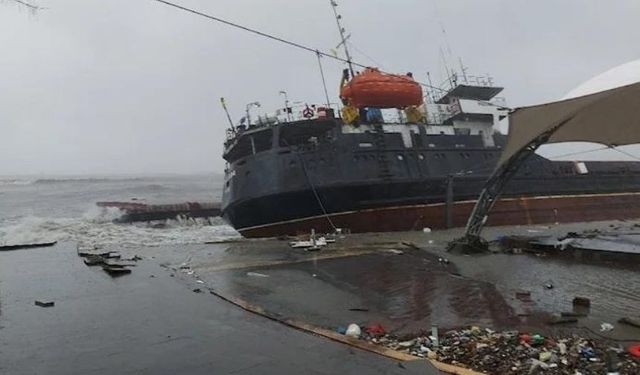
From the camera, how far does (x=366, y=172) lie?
19250 millimetres

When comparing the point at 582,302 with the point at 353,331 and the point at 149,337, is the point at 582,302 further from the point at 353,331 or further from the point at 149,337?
the point at 149,337

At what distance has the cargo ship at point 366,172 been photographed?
18.7 meters

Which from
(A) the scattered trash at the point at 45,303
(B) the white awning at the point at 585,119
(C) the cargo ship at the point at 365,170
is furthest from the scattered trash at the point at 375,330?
(C) the cargo ship at the point at 365,170

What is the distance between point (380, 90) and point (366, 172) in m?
3.63

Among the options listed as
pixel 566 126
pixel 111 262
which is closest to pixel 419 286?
pixel 566 126

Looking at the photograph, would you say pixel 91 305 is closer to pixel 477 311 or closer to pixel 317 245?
pixel 477 311

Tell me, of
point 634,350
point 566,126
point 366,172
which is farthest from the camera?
point 366,172

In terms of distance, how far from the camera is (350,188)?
18812mm

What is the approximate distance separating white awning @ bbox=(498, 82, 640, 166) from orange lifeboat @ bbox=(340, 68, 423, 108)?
27.9ft

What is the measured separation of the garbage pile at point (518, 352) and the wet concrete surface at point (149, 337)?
1.68 ft

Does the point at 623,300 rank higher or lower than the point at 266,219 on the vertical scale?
lower

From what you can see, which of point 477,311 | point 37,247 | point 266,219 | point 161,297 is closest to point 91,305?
point 161,297

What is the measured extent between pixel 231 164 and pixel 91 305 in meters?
13.9

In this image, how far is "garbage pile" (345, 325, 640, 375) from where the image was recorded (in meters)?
4.20
